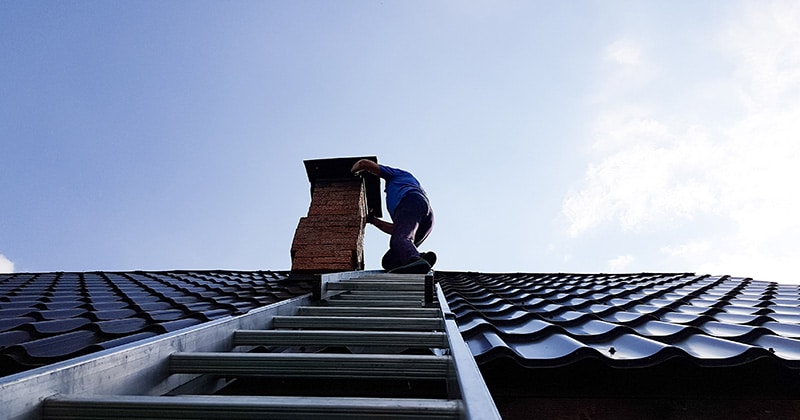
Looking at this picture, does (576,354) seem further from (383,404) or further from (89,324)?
(89,324)

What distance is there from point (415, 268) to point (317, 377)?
10.2ft

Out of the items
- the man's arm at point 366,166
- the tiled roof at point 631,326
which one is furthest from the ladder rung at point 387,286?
the man's arm at point 366,166

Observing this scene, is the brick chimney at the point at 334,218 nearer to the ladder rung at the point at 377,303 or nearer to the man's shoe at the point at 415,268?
the man's shoe at the point at 415,268

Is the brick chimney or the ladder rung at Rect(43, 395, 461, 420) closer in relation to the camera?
the ladder rung at Rect(43, 395, 461, 420)

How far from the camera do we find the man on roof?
4.83m

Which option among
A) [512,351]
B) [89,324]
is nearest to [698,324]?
[512,351]

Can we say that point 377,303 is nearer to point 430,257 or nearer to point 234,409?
point 234,409

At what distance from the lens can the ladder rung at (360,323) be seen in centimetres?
205

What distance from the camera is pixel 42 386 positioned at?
3.28 feet

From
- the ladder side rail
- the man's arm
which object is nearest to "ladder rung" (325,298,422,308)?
the ladder side rail

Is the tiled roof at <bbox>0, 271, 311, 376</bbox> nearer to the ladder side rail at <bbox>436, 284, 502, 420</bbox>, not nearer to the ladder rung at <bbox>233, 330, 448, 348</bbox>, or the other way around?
the ladder rung at <bbox>233, 330, 448, 348</bbox>

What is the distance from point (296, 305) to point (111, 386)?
142cm

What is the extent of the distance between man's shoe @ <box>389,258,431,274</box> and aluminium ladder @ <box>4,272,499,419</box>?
202cm

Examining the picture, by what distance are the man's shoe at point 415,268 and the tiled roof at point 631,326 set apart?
73 cm
